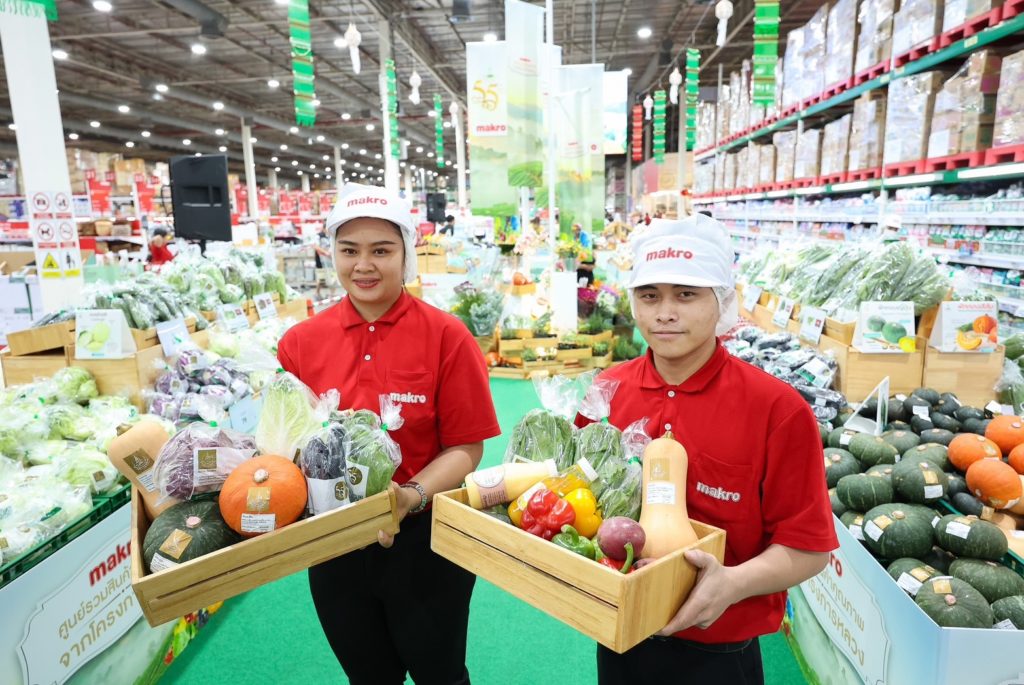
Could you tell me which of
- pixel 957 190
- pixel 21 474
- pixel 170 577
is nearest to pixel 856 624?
pixel 170 577

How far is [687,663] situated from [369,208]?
131 cm

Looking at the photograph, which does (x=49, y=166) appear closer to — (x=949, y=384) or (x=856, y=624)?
(x=856, y=624)

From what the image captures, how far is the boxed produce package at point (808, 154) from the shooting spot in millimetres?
7539

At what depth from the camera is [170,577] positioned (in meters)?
1.29

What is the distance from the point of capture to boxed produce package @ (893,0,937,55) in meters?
4.75

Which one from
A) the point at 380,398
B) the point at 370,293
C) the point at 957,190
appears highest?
the point at 957,190

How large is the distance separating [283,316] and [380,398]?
13.9 feet

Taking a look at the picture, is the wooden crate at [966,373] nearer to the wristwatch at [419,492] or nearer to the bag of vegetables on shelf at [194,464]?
the wristwatch at [419,492]

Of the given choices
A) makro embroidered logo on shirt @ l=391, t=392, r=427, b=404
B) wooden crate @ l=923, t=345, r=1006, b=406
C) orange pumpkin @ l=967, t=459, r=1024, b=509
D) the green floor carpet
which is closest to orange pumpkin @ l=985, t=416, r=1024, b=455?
orange pumpkin @ l=967, t=459, r=1024, b=509

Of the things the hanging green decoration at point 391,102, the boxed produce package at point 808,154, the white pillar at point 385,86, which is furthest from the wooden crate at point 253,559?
the white pillar at point 385,86

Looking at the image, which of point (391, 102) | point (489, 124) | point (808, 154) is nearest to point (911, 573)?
point (489, 124)

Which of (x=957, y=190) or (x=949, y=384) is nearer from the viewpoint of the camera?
(x=949, y=384)

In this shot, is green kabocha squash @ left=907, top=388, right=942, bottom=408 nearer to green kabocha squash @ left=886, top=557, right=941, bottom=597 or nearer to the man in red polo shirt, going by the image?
green kabocha squash @ left=886, top=557, right=941, bottom=597

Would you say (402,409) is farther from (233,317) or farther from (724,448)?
(233,317)
